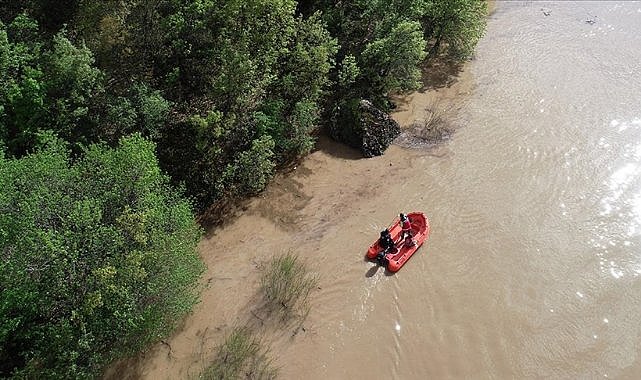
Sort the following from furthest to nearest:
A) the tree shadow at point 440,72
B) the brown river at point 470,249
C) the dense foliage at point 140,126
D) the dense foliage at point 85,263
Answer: the tree shadow at point 440,72 < the brown river at point 470,249 < the dense foliage at point 140,126 < the dense foliage at point 85,263

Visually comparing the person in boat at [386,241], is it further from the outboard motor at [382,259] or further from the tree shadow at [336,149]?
the tree shadow at [336,149]

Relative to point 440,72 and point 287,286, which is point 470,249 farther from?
point 440,72

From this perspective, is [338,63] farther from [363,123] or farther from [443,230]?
[443,230]

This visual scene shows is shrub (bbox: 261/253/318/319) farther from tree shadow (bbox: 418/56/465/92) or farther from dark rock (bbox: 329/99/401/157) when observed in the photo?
tree shadow (bbox: 418/56/465/92)

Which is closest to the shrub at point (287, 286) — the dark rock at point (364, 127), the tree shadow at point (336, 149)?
the tree shadow at point (336, 149)

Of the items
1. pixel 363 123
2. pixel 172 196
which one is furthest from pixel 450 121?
pixel 172 196

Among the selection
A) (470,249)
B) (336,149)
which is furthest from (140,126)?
(470,249)

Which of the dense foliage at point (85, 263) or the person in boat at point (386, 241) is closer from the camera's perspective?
the dense foliage at point (85, 263)
